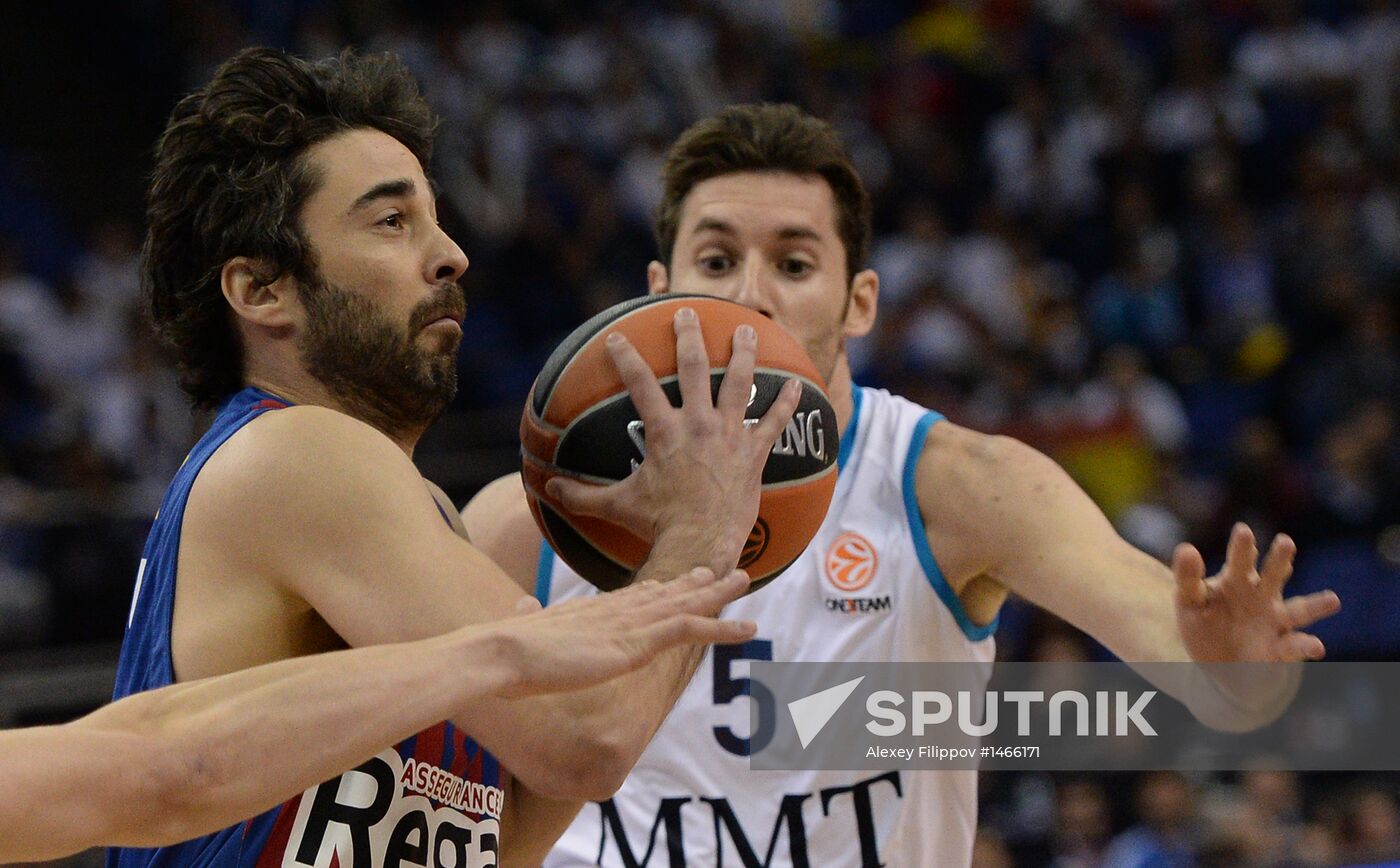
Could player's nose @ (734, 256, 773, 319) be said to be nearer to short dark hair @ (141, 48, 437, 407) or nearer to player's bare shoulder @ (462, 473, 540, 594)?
A: player's bare shoulder @ (462, 473, 540, 594)

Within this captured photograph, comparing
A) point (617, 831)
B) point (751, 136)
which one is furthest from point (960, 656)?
point (751, 136)

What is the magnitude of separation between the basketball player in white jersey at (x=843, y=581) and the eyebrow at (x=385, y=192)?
4.32ft

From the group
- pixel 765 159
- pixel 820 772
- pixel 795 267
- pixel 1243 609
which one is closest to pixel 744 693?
pixel 820 772

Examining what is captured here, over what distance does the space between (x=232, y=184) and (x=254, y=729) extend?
134cm

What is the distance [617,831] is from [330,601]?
1681mm

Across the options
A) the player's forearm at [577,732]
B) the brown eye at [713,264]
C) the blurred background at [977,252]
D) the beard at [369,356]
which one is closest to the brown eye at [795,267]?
the brown eye at [713,264]

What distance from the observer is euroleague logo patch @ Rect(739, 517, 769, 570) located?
3.16 meters

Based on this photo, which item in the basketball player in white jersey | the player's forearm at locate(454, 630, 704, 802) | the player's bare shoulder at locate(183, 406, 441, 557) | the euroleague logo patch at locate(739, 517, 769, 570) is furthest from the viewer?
the basketball player in white jersey

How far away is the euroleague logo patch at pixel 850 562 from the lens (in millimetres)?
4234

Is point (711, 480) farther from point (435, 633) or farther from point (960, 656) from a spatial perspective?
point (960, 656)

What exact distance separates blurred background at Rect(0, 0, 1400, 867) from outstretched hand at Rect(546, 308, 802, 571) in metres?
A: 4.17

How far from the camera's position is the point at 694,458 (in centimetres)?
292

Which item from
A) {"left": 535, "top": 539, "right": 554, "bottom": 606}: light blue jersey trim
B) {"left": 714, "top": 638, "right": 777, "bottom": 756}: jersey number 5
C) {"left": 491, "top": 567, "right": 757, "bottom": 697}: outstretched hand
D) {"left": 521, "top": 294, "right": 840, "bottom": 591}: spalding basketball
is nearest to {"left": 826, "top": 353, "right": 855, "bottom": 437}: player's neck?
{"left": 714, "top": 638, "right": 777, "bottom": 756}: jersey number 5

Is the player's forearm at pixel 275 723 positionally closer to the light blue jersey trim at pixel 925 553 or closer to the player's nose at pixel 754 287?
the light blue jersey trim at pixel 925 553
